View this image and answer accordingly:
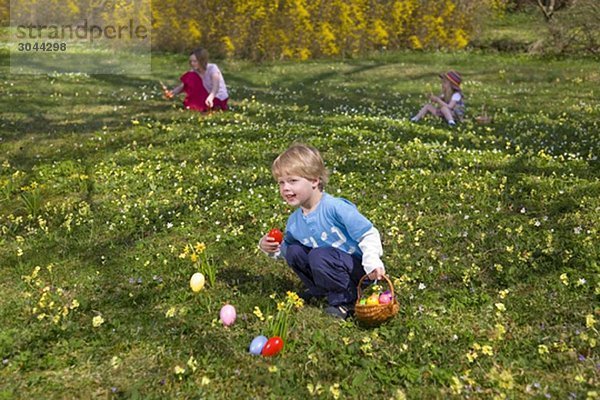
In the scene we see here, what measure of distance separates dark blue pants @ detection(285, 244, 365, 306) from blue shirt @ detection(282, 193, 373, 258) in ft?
0.30

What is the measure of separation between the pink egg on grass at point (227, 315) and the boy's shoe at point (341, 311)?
2.99 feet

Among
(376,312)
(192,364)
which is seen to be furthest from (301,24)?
(192,364)

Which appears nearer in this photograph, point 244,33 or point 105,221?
point 105,221

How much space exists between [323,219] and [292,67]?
21.2 metres

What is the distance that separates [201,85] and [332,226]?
9.95 metres

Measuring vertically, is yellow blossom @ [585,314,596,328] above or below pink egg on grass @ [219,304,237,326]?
above

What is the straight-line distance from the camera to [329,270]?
4910 mm

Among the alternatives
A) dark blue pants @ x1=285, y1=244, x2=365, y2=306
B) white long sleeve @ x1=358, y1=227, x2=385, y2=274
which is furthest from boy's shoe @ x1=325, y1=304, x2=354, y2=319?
white long sleeve @ x1=358, y1=227, x2=385, y2=274

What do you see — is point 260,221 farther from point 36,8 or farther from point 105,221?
point 36,8

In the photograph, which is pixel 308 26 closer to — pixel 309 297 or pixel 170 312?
pixel 309 297

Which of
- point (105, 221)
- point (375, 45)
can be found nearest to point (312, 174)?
point (105, 221)

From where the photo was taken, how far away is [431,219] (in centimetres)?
697

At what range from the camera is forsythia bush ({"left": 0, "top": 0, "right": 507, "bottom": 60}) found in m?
26.7

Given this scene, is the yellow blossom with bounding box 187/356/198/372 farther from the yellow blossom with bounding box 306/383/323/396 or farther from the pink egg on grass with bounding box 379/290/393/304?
the pink egg on grass with bounding box 379/290/393/304
